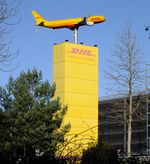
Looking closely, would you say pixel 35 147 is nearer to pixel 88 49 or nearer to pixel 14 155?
pixel 14 155

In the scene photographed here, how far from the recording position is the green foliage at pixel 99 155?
6.90 m

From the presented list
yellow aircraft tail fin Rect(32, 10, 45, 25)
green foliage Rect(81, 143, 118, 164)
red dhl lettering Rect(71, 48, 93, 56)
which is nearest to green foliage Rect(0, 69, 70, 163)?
red dhl lettering Rect(71, 48, 93, 56)

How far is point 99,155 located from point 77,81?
145 ft

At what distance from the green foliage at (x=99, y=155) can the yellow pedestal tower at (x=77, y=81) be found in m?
42.2

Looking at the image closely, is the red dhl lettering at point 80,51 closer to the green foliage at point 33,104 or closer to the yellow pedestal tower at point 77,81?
the yellow pedestal tower at point 77,81

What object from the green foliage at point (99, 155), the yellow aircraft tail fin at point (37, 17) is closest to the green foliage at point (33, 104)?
the yellow aircraft tail fin at point (37, 17)

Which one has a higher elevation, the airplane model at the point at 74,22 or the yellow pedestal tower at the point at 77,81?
the airplane model at the point at 74,22

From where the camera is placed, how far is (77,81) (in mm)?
51000

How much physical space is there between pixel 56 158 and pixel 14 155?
0.49m

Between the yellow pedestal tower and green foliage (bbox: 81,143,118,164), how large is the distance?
42.2 meters

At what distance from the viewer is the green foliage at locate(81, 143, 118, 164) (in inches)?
272

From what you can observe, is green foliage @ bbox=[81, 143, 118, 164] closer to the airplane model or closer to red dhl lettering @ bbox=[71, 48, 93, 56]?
red dhl lettering @ bbox=[71, 48, 93, 56]

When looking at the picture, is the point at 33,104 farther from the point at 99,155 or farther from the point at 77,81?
the point at 99,155

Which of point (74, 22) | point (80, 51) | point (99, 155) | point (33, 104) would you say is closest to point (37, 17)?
point (74, 22)
